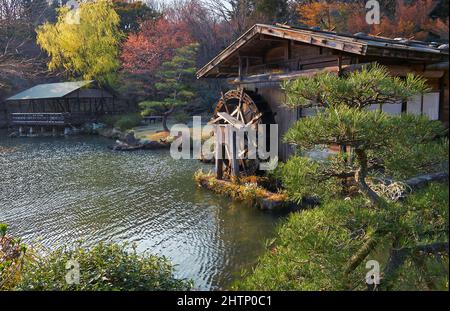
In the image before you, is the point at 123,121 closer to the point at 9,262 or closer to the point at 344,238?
the point at 9,262

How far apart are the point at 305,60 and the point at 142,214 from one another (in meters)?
5.77

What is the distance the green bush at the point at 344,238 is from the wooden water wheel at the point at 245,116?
7268mm

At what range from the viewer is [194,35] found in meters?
28.6

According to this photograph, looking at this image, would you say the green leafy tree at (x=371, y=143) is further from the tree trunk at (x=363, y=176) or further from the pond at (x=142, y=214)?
the pond at (x=142, y=214)

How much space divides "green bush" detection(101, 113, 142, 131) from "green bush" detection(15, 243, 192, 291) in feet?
69.6

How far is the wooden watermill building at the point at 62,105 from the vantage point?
26.0 metres

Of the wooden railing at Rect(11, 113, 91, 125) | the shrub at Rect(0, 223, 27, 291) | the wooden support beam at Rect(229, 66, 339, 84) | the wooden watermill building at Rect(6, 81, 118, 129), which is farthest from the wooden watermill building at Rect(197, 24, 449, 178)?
the wooden watermill building at Rect(6, 81, 118, 129)

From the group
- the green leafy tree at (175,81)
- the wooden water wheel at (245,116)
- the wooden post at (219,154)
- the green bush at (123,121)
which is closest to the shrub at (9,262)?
the wooden post at (219,154)

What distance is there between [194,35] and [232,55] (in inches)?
757

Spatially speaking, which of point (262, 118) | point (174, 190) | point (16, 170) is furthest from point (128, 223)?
point (16, 170)

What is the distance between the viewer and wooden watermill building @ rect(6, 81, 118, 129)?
26.0 m

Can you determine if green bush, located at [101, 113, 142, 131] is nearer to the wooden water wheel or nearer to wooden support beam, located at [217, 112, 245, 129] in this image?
the wooden water wheel
